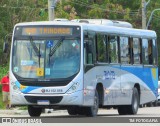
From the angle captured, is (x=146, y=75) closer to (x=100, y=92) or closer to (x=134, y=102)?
(x=134, y=102)

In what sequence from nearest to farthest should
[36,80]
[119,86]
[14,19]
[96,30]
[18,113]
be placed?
[36,80]
[96,30]
[119,86]
[18,113]
[14,19]

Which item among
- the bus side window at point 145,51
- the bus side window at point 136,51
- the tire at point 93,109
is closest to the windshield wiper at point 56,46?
the tire at point 93,109

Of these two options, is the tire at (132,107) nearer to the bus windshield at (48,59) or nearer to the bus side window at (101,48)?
the bus side window at (101,48)

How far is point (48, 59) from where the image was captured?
25344 mm

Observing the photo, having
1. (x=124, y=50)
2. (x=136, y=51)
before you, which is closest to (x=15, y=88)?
(x=124, y=50)

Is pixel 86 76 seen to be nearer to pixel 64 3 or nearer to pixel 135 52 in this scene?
pixel 135 52

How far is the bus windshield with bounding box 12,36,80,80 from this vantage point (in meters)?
25.2

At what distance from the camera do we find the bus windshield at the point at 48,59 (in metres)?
25.2

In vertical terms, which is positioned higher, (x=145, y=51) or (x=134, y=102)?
(x=145, y=51)

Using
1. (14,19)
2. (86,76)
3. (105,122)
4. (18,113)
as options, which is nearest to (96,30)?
(86,76)

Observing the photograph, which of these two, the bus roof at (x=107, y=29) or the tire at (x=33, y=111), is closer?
the bus roof at (x=107, y=29)

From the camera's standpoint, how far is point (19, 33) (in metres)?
26.1

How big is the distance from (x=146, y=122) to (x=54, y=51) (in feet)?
13.4

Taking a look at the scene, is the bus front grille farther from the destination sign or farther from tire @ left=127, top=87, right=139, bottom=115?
tire @ left=127, top=87, right=139, bottom=115
